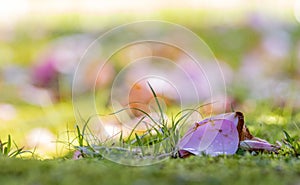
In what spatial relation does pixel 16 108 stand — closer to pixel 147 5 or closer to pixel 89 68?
pixel 89 68

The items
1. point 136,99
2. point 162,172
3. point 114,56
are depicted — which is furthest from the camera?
point 114,56

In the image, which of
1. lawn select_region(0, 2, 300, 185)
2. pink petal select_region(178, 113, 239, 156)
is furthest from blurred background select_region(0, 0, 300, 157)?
pink petal select_region(178, 113, 239, 156)

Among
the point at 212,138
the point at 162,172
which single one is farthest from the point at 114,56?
the point at 162,172

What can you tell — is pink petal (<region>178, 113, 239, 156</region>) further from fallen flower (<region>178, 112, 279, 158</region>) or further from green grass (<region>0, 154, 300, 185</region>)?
green grass (<region>0, 154, 300, 185</region>)

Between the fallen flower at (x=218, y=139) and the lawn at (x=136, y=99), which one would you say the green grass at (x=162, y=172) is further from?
the fallen flower at (x=218, y=139)

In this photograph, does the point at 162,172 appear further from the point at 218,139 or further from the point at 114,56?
the point at 114,56
